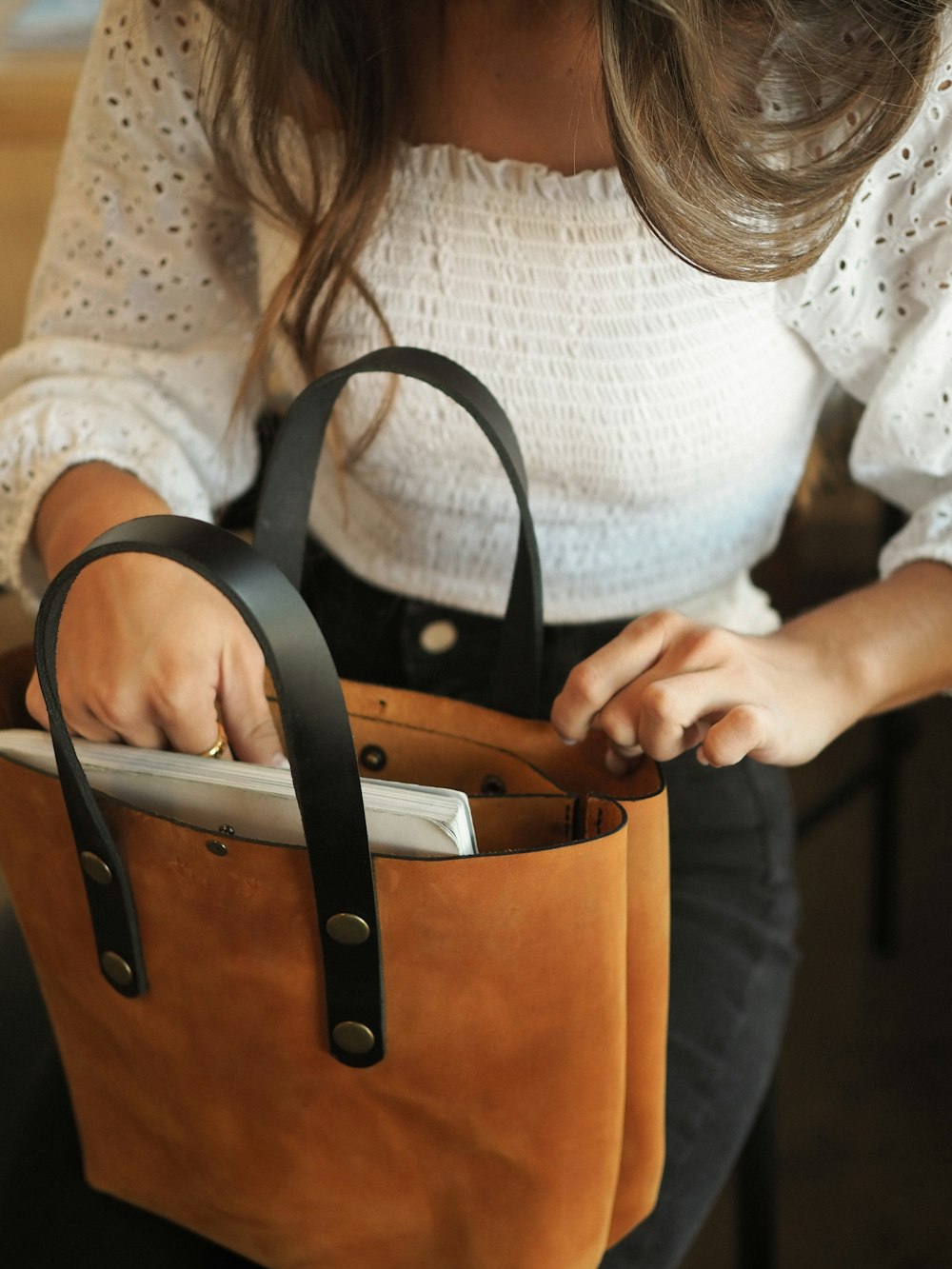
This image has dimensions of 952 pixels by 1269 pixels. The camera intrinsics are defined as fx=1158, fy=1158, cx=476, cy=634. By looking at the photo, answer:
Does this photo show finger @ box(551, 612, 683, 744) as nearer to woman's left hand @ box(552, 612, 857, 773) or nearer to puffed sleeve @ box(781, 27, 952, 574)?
woman's left hand @ box(552, 612, 857, 773)

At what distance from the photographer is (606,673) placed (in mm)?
564

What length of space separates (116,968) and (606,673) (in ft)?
0.90

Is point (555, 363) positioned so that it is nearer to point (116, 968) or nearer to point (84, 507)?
point (84, 507)

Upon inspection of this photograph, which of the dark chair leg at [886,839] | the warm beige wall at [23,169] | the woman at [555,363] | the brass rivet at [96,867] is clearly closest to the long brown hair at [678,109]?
the woman at [555,363]

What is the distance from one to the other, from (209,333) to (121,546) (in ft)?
1.41

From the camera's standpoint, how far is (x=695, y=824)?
784mm

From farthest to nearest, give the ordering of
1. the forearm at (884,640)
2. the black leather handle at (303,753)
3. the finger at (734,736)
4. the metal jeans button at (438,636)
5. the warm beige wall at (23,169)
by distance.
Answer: the warm beige wall at (23,169)
the metal jeans button at (438,636)
the forearm at (884,640)
the finger at (734,736)
the black leather handle at (303,753)

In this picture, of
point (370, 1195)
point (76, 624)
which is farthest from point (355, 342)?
point (370, 1195)

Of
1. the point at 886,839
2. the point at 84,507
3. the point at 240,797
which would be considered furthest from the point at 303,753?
the point at 886,839

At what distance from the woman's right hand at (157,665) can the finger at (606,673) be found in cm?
16

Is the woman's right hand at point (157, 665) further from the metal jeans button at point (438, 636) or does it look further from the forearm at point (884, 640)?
the forearm at point (884, 640)

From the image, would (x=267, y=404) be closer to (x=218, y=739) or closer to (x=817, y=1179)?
(x=218, y=739)

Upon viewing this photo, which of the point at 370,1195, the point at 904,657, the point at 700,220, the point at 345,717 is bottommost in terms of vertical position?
the point at 370,1195

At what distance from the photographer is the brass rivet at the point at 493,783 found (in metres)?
0.59
